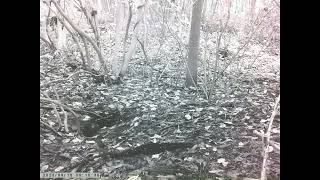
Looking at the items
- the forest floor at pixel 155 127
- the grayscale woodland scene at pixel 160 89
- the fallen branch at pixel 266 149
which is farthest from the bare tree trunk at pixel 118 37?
the fallen branch at pixel 266 149

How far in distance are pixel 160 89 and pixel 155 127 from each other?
318 millimetres

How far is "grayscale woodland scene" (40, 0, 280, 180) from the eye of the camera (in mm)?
3188

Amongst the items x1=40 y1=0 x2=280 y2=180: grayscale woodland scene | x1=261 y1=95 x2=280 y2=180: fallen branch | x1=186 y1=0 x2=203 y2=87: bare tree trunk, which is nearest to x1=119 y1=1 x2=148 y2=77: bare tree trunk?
x1=40 y1=0 x2=280 y2=180: grayscale woodland scene

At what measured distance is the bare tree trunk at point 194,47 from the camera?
10.7 ft

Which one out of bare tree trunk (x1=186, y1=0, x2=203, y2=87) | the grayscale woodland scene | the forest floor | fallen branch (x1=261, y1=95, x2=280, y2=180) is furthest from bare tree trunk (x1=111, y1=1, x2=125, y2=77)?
fallen branch (x1=261, y1=95, x2=280, y2=180)

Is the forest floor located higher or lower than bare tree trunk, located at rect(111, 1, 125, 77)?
lower

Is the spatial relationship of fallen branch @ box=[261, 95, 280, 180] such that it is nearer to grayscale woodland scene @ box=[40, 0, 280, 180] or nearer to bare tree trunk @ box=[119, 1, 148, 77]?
grayscale woodland scene @ box=[40, 0, 280, 180]

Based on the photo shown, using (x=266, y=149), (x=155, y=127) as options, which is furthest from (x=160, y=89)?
(x=266, y=149)

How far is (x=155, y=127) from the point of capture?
10.6 ft

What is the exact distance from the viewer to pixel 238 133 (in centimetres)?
328

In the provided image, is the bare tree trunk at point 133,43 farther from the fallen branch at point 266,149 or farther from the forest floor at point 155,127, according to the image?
the fallen branch at point 266,149

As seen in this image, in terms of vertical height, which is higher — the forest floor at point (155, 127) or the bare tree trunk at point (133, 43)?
the bare tree trunk at point (133, 43)
